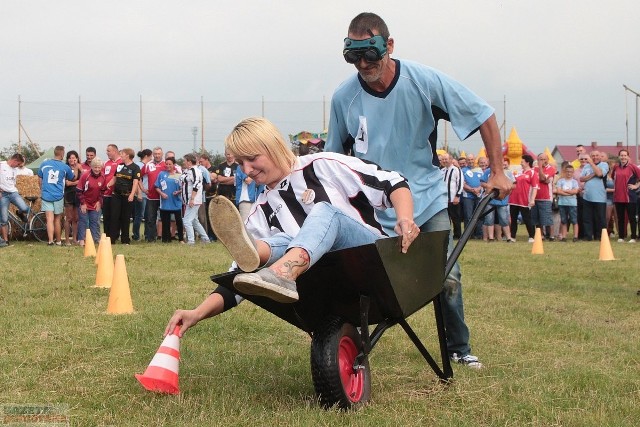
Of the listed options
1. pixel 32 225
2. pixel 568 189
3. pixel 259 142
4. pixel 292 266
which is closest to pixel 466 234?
pixel 259 142

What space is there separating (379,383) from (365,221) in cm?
102

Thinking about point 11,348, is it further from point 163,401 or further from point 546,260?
point 546,260

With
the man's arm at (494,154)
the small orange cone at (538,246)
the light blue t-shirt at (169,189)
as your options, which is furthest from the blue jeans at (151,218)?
the man's arm at (494,154)

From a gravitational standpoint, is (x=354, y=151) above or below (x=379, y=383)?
above

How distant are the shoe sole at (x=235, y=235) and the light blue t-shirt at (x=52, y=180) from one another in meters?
14.1

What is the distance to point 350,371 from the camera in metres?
4.12

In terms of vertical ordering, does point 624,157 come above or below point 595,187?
above

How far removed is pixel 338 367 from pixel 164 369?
90 cm

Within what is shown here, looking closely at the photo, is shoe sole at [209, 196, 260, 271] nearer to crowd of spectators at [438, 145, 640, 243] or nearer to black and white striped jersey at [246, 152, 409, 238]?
black and white striped jersey at [246, 152, 409, 238]

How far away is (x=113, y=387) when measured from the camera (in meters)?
4.52

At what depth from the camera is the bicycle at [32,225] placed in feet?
59.8

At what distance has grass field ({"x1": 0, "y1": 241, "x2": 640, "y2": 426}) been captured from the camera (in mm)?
4020

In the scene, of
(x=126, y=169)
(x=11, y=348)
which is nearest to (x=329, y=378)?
(x=11, y=348)

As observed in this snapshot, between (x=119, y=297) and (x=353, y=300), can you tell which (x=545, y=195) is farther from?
(x=353, y=300)
